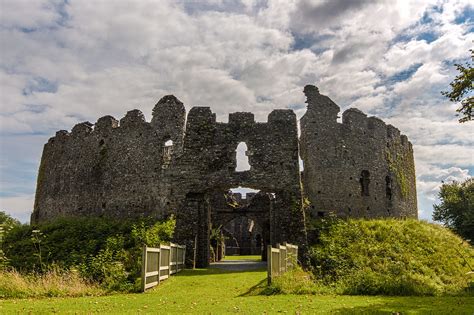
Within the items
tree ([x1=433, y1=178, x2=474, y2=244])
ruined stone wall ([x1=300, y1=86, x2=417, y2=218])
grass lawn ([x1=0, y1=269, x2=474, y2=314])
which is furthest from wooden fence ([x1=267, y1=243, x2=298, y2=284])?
tree ([x1=433, y1=178, x2=474, y2=244])

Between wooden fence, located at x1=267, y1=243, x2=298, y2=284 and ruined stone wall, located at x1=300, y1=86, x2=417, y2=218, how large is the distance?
6.93 metres

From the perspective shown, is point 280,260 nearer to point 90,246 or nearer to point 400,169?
point 90,246

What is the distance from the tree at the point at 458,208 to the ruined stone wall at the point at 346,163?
18.7 ft

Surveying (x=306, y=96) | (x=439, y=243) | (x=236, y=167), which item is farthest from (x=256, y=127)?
(x=439, y=243)

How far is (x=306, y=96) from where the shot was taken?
25266mm

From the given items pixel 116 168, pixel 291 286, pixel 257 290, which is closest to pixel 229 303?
pixel 257 290

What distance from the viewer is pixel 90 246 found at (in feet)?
66.7

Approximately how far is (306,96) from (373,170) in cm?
616

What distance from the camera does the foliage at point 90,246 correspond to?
16188mm

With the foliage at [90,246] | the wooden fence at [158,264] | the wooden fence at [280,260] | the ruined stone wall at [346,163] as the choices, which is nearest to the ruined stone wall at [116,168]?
the foliage at [90,246]

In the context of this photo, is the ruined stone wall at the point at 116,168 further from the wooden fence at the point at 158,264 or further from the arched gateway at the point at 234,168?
the wooden fence at the point at 158,264

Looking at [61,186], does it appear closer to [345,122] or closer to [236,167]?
[236,167]

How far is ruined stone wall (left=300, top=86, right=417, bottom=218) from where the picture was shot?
962 inches

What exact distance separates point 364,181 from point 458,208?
473 inches
